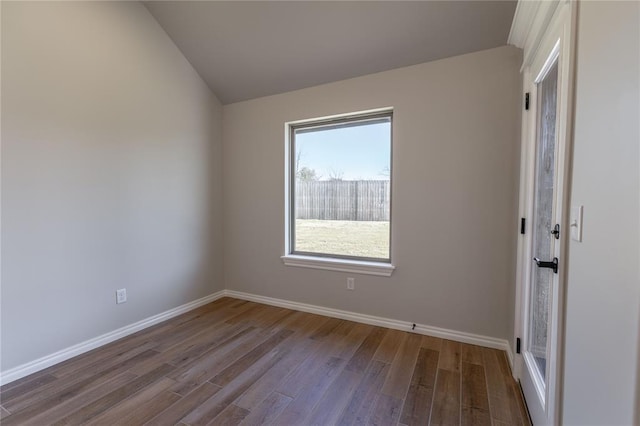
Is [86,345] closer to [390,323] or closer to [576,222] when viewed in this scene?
[390,323]

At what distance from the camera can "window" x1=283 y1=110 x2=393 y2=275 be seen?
2854 mm

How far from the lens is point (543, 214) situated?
1631 millimetres

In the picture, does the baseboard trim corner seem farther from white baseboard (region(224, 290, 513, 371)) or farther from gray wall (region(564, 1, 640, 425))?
gray wall (region(564, 1, 640, 425))

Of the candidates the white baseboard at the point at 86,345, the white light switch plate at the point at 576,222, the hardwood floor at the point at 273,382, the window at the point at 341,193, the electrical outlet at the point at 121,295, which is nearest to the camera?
the white light switch plate at the point at 576,222

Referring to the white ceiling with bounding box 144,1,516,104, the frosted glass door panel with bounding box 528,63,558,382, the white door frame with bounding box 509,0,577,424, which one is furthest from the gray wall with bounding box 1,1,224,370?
the frosted glass door panel with bounding box 528,63,558,382

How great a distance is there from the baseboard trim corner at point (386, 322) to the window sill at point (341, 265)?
428 mm

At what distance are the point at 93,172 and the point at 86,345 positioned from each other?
1397 mm

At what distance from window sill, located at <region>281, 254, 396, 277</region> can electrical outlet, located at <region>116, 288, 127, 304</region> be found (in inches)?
59.2

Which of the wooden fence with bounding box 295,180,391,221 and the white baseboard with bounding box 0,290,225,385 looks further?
the wooden fence with bounding box 295,180,391,221

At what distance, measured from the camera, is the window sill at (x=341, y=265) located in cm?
273

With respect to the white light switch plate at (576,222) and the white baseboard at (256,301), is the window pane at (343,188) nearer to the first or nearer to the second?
the white baseboard at (256,301)

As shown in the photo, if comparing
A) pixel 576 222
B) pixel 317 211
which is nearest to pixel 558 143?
pixel 576 222

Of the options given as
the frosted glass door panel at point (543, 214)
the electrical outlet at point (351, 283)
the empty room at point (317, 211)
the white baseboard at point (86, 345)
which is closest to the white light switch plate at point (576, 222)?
the empty room at point (317, 211)

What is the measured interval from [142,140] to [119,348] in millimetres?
1825
